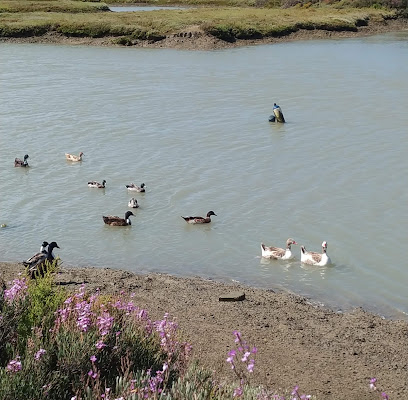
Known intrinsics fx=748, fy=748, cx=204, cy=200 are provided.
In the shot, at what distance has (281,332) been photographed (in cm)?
1262

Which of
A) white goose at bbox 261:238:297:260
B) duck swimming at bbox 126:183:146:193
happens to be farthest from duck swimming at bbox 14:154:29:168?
white goose at bbox 261:238:297:260

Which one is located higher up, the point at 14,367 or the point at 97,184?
the point at 14,367

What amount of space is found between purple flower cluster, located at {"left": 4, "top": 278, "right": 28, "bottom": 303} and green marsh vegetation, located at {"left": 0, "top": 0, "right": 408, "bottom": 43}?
1947 inches

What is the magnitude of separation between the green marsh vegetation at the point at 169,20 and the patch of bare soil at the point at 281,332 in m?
44.1

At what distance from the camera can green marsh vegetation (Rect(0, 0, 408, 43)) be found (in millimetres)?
58406

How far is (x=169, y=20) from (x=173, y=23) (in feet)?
6.17

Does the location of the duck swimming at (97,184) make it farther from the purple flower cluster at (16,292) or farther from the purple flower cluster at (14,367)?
the purple flower cluster at (14,367)

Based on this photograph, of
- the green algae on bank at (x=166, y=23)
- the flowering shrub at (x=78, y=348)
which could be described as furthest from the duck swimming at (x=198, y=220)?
the green algae on bank at (x=166, y=23)

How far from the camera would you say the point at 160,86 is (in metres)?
40.0

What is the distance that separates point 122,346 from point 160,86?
32.9 meters

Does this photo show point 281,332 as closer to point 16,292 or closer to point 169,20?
point 16,292

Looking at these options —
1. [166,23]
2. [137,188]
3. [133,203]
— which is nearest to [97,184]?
[137,188]

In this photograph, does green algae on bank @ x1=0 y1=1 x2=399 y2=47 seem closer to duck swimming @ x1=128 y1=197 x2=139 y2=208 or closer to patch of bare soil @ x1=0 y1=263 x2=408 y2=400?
duck swimming @ x1=128 y1=197 x2=139 y2=208

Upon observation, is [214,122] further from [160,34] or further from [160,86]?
[160,34]
